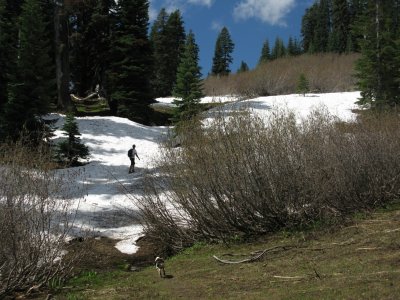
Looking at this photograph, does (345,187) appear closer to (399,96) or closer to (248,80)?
(399,96)

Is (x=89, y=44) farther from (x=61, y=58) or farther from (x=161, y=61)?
(x=161, y=61)

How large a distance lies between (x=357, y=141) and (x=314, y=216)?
8.24 feet

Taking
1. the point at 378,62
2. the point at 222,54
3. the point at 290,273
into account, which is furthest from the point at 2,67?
the point at 222,54

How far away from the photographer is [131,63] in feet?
105

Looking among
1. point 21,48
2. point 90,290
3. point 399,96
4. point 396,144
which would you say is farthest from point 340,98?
point 90,290

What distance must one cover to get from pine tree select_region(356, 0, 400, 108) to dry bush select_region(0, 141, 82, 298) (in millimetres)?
28235

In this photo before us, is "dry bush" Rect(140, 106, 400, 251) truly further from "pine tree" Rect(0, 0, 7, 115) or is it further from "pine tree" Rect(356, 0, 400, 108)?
"pine tree" Rect(356, 0, 400, 108)

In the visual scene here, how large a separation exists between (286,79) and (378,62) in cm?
1652

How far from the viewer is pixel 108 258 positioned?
1221 centimetres

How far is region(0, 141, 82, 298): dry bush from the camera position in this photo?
8.05 meters

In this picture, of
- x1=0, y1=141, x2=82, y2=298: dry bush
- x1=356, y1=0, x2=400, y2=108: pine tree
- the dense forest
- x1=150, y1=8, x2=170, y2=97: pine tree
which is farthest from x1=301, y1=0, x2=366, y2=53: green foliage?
x1=0, y1=141, x2=82, y2=298: dry bush

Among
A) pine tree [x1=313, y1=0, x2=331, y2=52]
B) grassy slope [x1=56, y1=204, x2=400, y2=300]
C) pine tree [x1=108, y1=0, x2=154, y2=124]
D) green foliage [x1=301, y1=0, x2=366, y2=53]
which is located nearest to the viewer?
grassy slope [x1=56, y1=204, x2=400, y2=300]

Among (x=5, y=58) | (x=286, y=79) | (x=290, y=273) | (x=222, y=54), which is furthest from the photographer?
(x=222, y=54)

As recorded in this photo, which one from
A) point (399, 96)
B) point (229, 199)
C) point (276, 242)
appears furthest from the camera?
point (399, 96)
